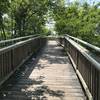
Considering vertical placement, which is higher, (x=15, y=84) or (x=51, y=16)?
(x=51, y=16)

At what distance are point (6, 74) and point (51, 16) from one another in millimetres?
18485

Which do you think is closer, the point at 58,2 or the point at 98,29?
the point at 58,2

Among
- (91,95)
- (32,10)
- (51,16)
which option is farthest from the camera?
(51,16)

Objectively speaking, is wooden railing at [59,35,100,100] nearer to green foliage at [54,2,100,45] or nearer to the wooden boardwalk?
the wooden boardwalk

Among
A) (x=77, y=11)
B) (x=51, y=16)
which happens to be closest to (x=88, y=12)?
(x=77, y=11)

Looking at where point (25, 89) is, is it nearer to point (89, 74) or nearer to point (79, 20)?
point (89, 74)

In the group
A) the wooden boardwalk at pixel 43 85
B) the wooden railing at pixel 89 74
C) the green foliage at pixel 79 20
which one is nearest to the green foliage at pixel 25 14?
the green foliage at pixel 79 20

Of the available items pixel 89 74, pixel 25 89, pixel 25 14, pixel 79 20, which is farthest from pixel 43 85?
pixel 79 20

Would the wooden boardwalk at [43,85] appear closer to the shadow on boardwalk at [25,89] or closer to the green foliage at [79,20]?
the shadow on boardwalk at [25,89]

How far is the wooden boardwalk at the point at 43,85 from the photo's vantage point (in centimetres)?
566

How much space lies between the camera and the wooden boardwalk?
223 inches

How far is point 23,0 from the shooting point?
69.4ft

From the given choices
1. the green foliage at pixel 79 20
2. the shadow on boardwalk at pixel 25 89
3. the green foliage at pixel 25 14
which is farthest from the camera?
the green foliage at pixel 79 20

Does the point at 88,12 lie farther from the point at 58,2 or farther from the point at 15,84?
the point at 15,84
